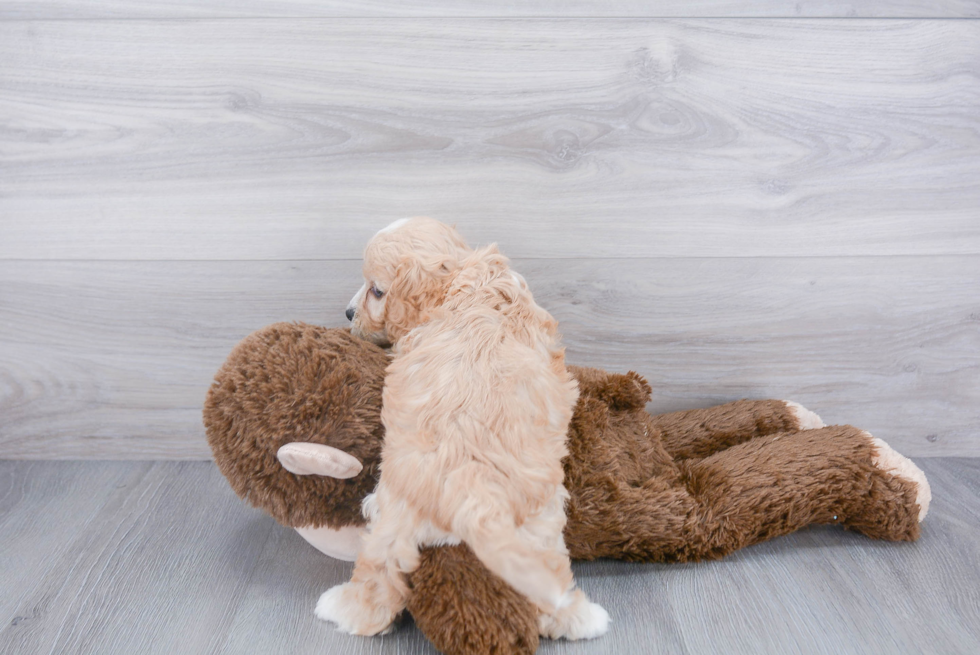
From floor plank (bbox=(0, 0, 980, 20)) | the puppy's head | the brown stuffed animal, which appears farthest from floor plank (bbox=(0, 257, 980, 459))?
floor plank (bbox=(0, 0, 980, 20))

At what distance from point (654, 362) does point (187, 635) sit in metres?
0.82

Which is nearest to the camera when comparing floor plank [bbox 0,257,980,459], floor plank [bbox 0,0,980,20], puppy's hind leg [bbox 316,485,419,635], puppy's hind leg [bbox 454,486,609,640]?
puppy's hind leg [bbox 454,486,609,640]

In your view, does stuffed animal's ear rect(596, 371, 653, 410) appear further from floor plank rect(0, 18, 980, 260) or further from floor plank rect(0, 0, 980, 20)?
floor plank rect(0, 0, 980, 20)

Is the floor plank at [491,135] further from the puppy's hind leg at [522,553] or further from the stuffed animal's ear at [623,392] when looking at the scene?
the puppy's hind leg at [522,553]

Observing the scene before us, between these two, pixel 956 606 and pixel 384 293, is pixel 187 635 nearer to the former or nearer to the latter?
pixel 384 293

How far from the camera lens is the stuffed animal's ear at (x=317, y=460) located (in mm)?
804

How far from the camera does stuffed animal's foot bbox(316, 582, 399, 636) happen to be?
813 mm

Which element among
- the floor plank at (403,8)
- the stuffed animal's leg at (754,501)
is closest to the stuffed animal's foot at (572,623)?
the stuffed animal's leg at (754,501)

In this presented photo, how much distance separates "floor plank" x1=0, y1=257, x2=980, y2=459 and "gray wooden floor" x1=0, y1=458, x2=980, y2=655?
0.15 metres

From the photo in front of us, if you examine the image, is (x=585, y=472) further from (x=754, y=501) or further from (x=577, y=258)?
(x=577, y=258)

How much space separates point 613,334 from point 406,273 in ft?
1.57

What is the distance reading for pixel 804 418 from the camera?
1.15m

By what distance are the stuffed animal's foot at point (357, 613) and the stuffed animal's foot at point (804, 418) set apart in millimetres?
733

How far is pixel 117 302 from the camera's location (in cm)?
117
